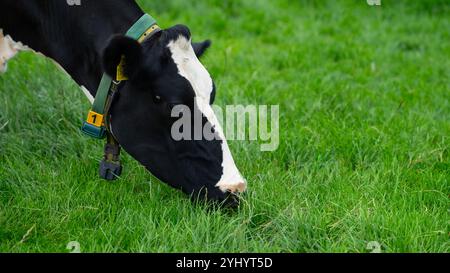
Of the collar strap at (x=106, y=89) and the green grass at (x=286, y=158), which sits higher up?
the collar strap at (x=106, y=89)

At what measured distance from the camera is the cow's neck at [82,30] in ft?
12.9

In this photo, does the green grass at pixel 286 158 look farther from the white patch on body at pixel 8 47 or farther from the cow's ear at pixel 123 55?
the cow's ear at pixel 123 55

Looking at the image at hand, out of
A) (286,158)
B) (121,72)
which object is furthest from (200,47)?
(286,158)

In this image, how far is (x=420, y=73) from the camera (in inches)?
267

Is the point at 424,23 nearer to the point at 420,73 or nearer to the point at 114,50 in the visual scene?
the point at 420,73

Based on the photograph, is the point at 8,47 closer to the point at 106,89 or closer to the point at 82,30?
the point at 82,30

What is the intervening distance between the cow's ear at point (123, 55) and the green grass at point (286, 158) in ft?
2.46

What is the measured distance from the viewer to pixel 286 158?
16.1 feet

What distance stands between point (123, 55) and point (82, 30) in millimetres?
453

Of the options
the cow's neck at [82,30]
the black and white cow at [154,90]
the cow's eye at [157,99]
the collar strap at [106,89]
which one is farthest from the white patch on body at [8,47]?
the cow's eye at [157,99]

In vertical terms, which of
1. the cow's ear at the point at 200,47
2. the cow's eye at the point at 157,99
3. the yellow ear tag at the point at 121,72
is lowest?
the cow's eye at the point at 157,99
